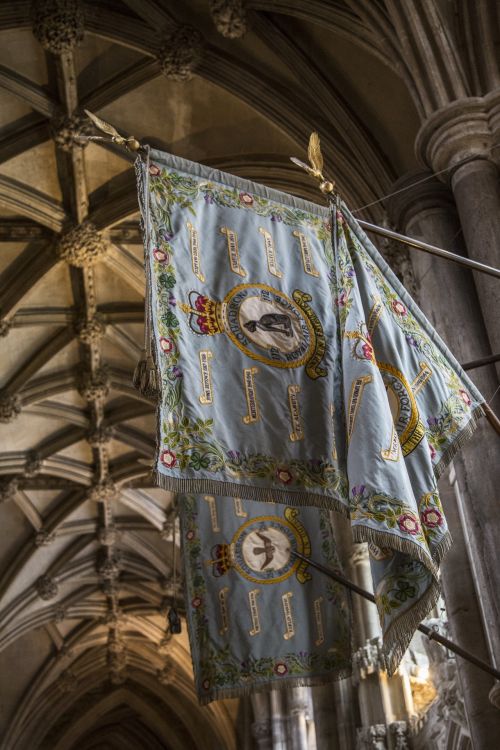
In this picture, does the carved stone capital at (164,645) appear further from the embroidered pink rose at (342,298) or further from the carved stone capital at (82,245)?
the embroidered pink rose at (342,298)

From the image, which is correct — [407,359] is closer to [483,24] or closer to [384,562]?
[384,562]

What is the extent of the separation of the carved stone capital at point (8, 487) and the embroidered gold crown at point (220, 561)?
35.9ft

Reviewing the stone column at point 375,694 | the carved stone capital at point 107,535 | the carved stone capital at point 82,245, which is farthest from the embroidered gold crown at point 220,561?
the carved stone capital at point 107,535

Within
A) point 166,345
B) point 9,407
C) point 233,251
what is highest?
point 9,407

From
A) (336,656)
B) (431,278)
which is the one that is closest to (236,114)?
(431,278)

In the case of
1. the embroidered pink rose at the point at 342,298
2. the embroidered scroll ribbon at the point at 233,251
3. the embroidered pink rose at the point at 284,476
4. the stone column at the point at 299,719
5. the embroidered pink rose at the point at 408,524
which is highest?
the stone column at the point at 299,719

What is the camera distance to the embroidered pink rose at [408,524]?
15.0ft

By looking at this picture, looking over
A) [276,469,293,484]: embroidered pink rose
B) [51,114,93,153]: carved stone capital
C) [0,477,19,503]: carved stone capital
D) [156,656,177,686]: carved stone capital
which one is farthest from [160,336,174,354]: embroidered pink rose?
[156,656,177,686]: carved stone capital

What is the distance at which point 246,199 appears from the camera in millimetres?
5930

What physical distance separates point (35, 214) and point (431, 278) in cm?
675

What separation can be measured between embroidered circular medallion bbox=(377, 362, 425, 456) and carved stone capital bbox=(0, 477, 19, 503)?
1335 cm

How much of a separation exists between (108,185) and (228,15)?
3354mm

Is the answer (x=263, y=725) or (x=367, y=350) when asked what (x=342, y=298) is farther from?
(x=263, y=725)

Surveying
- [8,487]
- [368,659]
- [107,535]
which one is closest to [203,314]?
[368,659]
